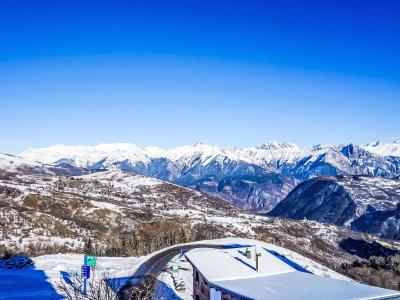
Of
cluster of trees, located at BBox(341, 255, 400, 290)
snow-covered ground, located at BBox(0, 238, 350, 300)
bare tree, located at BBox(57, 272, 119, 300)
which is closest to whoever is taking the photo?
bare tree, located at BBox(57, 272, 119, 300)

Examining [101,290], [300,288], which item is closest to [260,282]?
[300,288]

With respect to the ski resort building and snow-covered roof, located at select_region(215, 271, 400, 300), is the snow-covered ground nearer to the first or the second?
the ski resort building

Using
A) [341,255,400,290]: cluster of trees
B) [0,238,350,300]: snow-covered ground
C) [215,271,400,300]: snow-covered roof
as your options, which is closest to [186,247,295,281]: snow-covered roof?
[215,271,400,300]: snow-covered roof

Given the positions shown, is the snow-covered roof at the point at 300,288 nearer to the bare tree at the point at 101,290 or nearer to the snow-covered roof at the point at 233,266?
the snow-covered roof at the point at 233,266

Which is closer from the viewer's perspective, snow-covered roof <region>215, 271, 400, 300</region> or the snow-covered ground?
snow-covered roof <region>215, 271, 400, 300</region>

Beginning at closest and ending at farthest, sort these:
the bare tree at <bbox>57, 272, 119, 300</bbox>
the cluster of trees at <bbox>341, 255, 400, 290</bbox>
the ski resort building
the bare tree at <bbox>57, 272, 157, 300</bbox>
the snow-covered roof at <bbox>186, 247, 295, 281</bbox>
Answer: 1. the bare tree at <bbox>57, 272, 119, 300</bbox>
2. the bare tree at <bbox>57, 272, 157, 300</bbox>
3. the ski resort building
4. the snow-covered roof at <bbox>186, 247, 295, 281</bbox>
5. the cluster of trees at <bbox>341, 255, 400, 290</bbox>

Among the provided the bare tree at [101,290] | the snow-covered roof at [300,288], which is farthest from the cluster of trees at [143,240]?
the snow-covered roof at [300,288]

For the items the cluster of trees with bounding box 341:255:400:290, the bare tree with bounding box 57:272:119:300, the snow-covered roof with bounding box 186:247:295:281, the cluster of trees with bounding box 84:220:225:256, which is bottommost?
the cluster of trees with bounding box 341:255:400:290

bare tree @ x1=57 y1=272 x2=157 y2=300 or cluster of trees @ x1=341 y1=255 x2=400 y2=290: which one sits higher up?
bare tree @ x1=57 y1=272 x2=157 y2=300

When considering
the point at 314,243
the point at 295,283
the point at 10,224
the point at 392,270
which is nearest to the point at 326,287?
the point at 295,283
